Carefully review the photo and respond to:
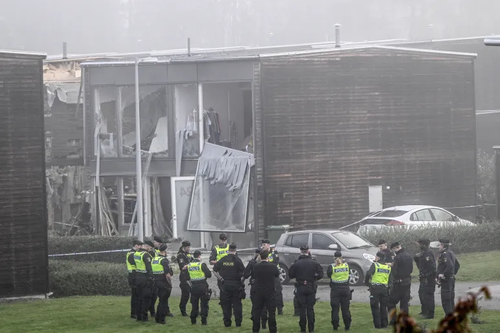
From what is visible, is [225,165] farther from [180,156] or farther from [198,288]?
[198,288]

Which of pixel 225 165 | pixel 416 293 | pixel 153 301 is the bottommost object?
pixel 416 293

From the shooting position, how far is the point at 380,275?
16938 mm

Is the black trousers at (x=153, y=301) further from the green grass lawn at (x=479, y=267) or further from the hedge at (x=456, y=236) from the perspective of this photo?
the hedge at (x=456, y=236)

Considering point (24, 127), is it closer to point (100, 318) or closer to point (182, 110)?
point (100, 318)

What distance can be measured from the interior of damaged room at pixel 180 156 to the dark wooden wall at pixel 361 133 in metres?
1.72

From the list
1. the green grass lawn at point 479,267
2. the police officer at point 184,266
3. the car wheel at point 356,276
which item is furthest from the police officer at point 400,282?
the green grass lawn at point 479,267

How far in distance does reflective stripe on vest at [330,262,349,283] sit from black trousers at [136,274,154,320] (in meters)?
3.93

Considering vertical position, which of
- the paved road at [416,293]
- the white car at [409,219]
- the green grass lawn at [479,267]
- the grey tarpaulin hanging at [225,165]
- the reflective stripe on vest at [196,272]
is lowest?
the paved road at [416,293]

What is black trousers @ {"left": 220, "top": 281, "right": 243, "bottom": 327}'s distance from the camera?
57.5 feet

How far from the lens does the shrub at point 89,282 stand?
23.1 m

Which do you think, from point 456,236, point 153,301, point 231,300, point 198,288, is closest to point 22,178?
point 153,301

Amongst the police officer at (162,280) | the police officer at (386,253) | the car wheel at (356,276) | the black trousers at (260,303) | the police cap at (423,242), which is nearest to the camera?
the black trousers at (260,303)

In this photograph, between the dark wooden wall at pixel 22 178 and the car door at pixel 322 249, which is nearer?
the dark wooden wall at pixel 22 178

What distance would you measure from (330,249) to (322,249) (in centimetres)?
35
